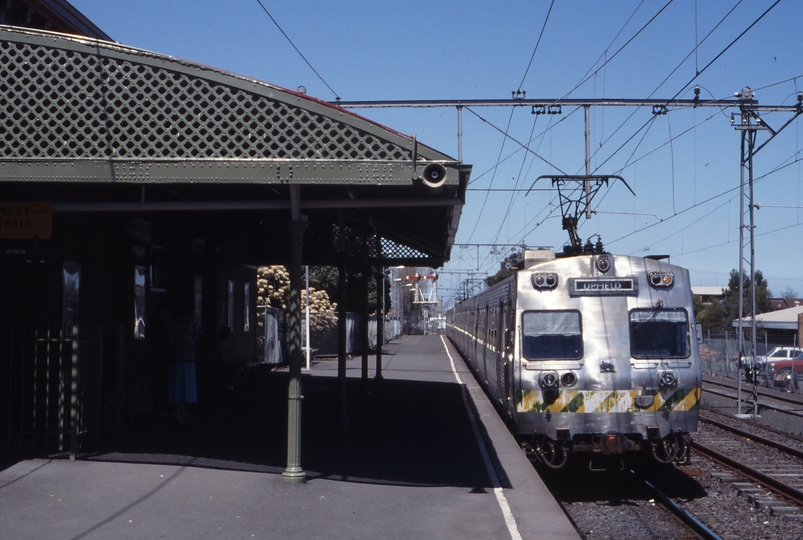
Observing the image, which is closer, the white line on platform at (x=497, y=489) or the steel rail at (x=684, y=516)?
the white line on platform at (x=497, y=489)

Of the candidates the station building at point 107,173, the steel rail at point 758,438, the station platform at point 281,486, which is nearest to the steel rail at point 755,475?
the steel rail at point 758,438

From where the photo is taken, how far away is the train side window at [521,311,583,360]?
33.4ft

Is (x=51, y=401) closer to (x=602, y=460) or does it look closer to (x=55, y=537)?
(x=55, y=537)

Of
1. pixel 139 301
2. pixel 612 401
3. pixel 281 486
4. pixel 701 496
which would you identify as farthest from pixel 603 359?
pixel 139 301

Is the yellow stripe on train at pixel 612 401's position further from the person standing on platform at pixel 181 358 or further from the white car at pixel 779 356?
the white car at pixel 779 356

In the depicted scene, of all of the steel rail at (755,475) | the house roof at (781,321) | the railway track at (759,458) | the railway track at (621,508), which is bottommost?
the railway track at (621,508)

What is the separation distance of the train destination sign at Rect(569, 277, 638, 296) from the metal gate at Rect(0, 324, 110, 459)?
545 centimetres

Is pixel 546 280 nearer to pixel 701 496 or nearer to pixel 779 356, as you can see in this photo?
pixel 701 496

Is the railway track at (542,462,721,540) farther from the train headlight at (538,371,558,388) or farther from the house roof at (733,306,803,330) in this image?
the house roof at (733,306,803,330)

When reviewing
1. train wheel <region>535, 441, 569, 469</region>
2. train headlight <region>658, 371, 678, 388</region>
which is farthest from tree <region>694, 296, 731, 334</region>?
train wheel <region>535, 441, 569, 469</region>

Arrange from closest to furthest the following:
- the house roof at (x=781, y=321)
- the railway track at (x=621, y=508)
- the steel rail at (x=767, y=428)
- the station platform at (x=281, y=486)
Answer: the station platform at (x=281, y=486), the railway track at (x=621, y=508), the steel rail at (x=767, y=428), the house roof at (x=781, y=321)

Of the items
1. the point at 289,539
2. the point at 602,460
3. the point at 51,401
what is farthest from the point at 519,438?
the point at 51,401

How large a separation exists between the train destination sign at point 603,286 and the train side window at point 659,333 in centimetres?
28

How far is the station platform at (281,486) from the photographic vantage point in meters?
6.59
